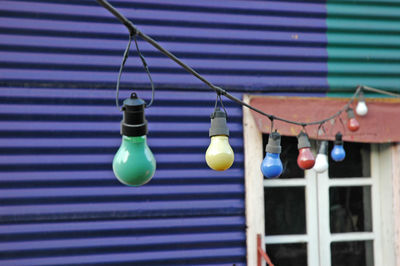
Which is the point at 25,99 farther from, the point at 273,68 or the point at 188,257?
the point at 273,68

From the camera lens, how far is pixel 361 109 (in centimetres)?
330

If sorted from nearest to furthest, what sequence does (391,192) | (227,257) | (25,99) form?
(25,99), (227,257), (391,192)

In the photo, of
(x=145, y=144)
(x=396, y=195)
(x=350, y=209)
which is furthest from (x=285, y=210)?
(x=145, y=144)

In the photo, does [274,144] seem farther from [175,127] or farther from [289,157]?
[289,157]

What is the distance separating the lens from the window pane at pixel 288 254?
340 cm

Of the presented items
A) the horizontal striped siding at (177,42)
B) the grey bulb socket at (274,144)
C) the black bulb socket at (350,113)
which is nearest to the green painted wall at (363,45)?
the horizontal striped siding at (177,42)

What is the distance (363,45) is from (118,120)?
7.66 ft

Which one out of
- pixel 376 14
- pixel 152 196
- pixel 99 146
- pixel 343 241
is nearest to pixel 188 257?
pixel 152 196

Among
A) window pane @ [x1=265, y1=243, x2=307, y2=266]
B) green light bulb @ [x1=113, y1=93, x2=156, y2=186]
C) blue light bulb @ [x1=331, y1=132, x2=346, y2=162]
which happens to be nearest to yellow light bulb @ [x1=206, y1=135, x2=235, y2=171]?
green light bulb @ [x1=113, y1=93, x2=156, y2=186]

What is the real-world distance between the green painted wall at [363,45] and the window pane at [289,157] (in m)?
0.58

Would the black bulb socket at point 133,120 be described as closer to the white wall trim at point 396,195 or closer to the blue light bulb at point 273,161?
the blue light bulb at point 273,161

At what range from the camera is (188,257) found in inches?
125

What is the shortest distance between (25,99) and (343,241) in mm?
3052

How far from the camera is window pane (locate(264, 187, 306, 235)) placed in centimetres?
342
